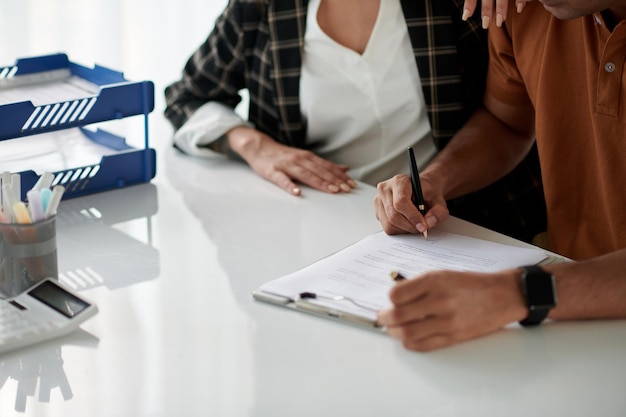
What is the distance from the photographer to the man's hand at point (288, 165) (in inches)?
67.7

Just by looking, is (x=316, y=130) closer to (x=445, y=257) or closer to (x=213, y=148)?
(x=213, y=148)

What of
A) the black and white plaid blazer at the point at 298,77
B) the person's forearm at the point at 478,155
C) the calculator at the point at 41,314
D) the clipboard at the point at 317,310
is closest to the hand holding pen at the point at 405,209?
the person's forearm at the point at 478,155

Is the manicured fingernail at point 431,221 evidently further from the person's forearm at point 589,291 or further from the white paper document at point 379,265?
the person's forearm at point 589,291

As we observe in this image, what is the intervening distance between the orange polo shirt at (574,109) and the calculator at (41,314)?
867mm

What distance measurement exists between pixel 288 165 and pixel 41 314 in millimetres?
679

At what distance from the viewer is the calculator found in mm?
1157

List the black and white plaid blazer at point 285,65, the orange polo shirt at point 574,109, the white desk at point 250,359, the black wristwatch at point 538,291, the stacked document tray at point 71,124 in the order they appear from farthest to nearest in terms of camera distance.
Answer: the black and white plaid blazer at point 285,65
the stacked document tray at point 71,124
the orange polo shirt at point 574,109
the black wristwatch at point 538,291
the white desk at point 250,359

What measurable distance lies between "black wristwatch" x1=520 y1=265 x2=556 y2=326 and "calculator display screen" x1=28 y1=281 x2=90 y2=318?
1.89 ft

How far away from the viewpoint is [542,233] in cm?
188

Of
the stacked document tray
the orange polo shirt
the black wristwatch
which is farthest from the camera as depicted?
the stacked document tray

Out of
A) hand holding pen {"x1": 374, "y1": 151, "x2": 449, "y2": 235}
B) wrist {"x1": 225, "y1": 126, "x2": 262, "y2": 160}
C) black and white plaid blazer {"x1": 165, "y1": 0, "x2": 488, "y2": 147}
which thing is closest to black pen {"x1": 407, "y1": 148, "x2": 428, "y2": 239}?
hand holding pen {"x1": 374, "y1": 151, "x2": 449, "y2": 235}

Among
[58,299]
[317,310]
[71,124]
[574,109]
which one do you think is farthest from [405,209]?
[71,124]

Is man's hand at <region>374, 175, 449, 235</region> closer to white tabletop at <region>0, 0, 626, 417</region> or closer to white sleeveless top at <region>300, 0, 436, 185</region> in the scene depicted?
white tabletop at <region>0, 0, 626, 417</region>

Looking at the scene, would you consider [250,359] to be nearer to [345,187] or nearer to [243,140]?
[345,187]
